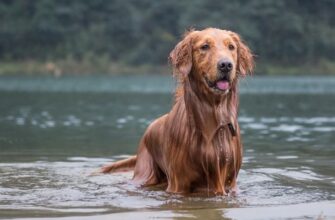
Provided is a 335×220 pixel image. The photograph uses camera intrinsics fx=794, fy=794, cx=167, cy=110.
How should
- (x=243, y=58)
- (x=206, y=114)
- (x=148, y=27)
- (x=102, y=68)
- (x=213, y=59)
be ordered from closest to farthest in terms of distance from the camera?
1. (x=213, y=59)
2. (x=206, y=114)
3. (x=243, y=58)
4. (x=102, y=68)
5. (x=148, y=27)

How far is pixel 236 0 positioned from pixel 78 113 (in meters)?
58.4

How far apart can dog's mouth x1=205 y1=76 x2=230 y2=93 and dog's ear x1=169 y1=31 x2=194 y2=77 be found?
0.36 metres

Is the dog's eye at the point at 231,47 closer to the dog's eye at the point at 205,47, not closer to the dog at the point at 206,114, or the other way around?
the dog at the point at 206,114

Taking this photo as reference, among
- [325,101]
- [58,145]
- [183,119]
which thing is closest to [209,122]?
[183,119]

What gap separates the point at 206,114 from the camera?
8125mm

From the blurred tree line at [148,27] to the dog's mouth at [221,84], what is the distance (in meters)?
71.6

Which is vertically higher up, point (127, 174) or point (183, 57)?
point (183, 57)

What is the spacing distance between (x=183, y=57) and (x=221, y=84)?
60 centimetres

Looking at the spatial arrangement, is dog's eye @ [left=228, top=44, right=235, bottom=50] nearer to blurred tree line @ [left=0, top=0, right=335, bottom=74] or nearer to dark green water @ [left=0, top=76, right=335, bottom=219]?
dark green water @ [left=0, top=76, right=335, bottom=219]

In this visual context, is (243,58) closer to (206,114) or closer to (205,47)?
(205,47)

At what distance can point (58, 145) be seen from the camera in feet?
48.7

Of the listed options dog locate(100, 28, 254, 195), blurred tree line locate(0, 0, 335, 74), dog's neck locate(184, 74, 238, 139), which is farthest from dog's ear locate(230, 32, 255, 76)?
blurred tree line locate(0, 0, 335, 74)

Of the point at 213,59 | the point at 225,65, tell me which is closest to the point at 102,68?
the point at 213,59

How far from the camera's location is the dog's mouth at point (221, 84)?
7751 mm
